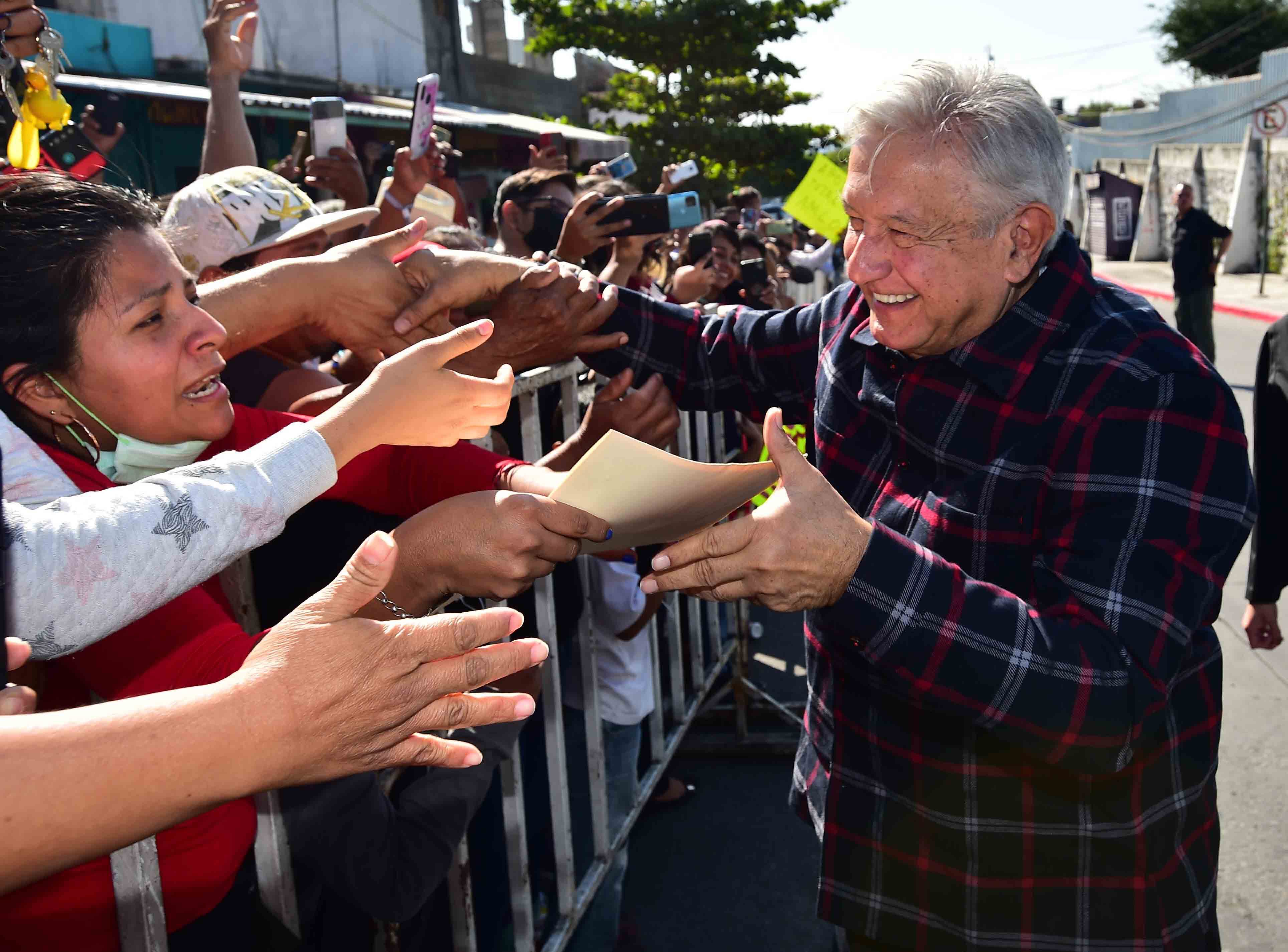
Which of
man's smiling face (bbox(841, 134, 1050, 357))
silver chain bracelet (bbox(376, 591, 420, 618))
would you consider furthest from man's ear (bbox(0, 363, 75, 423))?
man's smiling face (bbox(841, 134, 1050, 357))

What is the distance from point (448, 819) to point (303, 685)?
3.33 ft

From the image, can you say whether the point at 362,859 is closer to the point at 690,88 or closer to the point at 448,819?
the point at 448,819

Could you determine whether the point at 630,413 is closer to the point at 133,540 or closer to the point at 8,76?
the point at 133,540

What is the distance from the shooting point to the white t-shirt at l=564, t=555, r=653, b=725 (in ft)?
9.49

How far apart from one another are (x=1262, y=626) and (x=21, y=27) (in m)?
3.66

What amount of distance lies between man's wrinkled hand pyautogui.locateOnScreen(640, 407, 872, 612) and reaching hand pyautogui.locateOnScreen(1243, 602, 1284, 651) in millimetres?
2384

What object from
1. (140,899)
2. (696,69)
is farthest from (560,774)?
(696,69)

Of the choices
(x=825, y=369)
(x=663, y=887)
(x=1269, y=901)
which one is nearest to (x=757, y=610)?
(x=663, y=887)

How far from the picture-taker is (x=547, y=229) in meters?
4.12

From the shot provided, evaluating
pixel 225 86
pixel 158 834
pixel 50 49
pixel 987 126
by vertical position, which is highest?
pixel 225 86

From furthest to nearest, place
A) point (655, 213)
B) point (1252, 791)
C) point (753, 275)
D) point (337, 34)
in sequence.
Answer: point (337, 34) < point (753, 275) < point (1252, 791) < point (655, 213)

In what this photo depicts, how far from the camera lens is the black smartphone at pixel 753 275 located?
5617 millimetres

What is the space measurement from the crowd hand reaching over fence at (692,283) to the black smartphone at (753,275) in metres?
0.88

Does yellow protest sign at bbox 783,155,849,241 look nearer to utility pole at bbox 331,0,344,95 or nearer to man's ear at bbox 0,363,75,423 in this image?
man's ear at bbox 0,363,75,423
